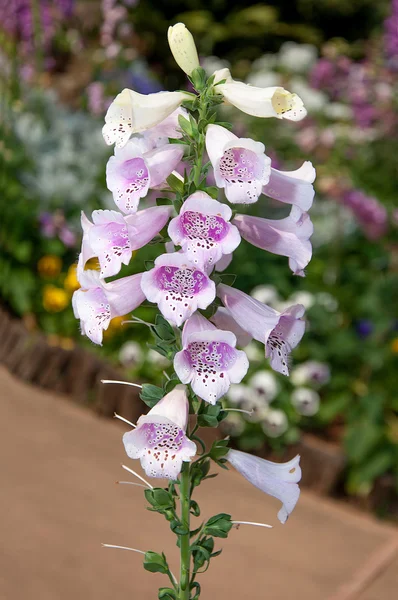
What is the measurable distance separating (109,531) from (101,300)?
2263mm

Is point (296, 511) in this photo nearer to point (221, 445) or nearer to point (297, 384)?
point (297, 384)

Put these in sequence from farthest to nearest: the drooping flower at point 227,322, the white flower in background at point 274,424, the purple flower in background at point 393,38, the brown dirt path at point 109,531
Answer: the purple flower in background at point 393,38 → the white flower in background at point 274,424 → the brown dirt path at point 109,531 → the drooping flower at point 227,322

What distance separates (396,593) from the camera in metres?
3.33

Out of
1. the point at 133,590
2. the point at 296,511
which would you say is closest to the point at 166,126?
the point at 133,590

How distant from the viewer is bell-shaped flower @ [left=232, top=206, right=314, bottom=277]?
140cm

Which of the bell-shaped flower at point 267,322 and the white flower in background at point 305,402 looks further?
the white flower in background at point 305,402

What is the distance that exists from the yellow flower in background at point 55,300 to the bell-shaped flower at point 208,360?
357 centimetres

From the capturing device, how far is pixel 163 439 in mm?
1338

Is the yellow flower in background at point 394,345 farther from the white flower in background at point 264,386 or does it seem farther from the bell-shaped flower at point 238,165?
the bell-shaped flower at point 238,165

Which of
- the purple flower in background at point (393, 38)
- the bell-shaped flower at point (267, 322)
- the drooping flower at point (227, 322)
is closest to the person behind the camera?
the bell-shaped flower at point (267, 322)

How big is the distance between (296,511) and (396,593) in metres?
0.68

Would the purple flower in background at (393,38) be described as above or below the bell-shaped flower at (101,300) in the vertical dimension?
below

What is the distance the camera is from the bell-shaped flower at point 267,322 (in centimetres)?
139

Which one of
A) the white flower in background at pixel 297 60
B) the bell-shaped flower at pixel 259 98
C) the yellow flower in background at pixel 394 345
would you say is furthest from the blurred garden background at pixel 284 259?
the bell-shaped flower at pixel 259 98
